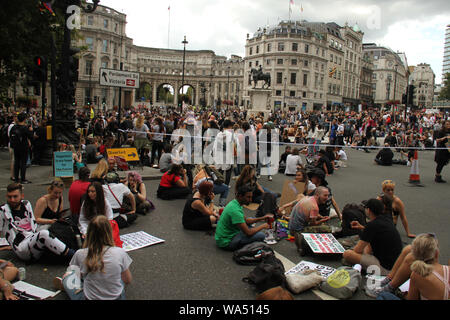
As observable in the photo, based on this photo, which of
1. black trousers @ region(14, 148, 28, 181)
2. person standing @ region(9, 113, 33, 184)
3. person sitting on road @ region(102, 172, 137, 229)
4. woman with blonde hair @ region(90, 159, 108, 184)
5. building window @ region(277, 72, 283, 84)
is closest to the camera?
person sitting on road @ region(102, 172, 137, 229)

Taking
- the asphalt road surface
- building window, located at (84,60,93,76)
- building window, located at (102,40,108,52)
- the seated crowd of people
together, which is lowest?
the asphalt road surface

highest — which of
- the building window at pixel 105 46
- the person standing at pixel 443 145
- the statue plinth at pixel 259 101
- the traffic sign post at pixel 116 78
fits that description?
the building window at pixel 105 46

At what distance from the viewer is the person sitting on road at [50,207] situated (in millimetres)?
5607

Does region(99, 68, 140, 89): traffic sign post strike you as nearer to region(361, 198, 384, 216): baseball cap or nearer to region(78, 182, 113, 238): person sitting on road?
region(78, 182, 113, 238): person sitting on road

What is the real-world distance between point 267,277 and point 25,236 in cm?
359

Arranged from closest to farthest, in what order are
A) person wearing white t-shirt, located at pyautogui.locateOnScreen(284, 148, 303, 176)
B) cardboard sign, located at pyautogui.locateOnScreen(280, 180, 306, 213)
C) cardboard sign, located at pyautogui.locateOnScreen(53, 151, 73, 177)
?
cardboard sign, located at pyautogui.locateOnScreen(280, 180, 306, 213) → cardboard sign, located at pyautogui.locateOnScreen(53, 151, 73, 177) → person wearing white t-shirt, located at pyautogui.locateOnScreen(284, 148, 303, 176)

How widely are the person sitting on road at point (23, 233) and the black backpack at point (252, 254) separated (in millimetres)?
2429

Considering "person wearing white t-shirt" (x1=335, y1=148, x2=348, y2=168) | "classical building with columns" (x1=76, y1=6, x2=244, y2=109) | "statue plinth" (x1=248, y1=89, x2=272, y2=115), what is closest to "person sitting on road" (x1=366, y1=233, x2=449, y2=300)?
"person wearing white t-shirt" (x1=335, y1=148, x2=348, y2=168)

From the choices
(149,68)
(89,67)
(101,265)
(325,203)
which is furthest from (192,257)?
(149,68)

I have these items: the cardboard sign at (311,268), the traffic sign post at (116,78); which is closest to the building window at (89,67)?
the traffic sign post at (116,78)

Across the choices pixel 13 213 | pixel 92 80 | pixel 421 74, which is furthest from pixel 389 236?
pixel 421 74

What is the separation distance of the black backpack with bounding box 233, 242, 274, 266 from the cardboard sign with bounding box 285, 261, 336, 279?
0.41 metres

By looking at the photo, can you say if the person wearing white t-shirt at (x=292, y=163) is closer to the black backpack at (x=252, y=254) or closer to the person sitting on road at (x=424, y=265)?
the black backpack at (x=252, y=254)

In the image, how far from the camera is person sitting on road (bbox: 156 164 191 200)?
8.91m
